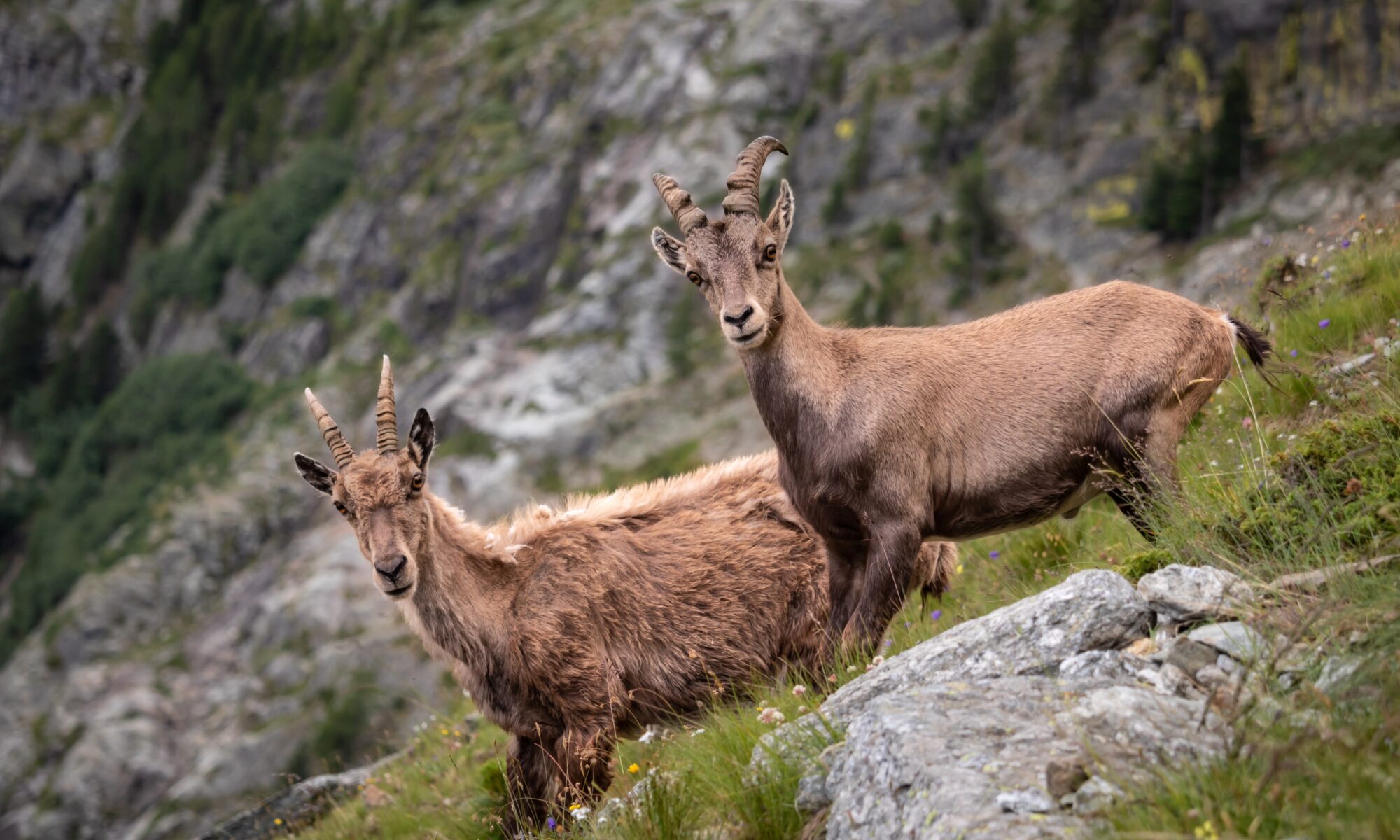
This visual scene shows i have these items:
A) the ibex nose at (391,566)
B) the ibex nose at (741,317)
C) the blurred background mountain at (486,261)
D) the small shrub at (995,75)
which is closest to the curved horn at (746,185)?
the ibex nose at (741,317)

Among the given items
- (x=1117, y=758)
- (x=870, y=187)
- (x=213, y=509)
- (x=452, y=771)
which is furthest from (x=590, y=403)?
(x=1117, y=758)

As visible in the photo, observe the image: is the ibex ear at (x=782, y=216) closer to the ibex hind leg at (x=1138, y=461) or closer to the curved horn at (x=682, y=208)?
the curved horn at (x=682, y=208)

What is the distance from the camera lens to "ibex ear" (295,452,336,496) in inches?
358

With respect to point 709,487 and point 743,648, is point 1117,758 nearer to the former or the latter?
point 743,648

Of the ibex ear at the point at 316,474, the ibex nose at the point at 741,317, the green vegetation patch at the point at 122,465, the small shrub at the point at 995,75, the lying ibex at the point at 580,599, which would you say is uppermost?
the ibex nose at the point at 741,317

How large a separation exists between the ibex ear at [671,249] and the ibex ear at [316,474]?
2.97 m

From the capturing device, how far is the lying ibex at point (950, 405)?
274 inches

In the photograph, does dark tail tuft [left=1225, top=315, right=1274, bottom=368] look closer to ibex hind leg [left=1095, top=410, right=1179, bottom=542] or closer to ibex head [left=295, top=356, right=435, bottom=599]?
ibex hind leg [left=1095, top=410, right=1179, bottom=542]

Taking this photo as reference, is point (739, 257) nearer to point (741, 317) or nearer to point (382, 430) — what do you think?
point (741, 317)

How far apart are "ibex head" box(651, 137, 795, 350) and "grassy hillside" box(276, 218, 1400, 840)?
7.00 feet

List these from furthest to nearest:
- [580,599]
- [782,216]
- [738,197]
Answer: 1. [580,599]
2. [782,216]
3. [738,197]

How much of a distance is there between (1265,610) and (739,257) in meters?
3.80

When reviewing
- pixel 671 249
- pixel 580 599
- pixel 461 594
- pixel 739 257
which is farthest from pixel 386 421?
pixel 739 257

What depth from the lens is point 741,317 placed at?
285 inches
